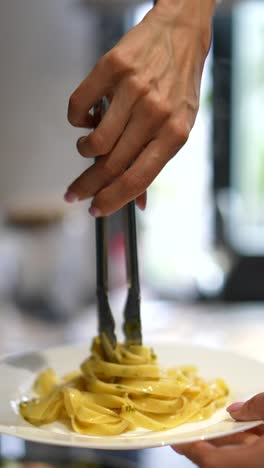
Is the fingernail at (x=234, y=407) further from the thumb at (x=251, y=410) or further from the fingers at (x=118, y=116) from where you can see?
the fingers at (x=118, y=116)

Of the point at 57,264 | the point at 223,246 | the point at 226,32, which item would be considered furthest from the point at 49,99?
the point at 223,246

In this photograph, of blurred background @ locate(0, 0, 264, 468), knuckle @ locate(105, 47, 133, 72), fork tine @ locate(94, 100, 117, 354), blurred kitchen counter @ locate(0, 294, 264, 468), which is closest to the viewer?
knuckle @ locate(105, 47, 133, 72)

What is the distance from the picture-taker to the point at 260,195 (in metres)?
2.44

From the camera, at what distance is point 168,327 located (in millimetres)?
1986

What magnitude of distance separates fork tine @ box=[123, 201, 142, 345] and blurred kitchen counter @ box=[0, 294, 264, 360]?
2.49 feet

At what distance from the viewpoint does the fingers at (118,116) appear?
1.90ft

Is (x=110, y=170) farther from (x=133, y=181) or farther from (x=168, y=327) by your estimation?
(x=168, y=327)

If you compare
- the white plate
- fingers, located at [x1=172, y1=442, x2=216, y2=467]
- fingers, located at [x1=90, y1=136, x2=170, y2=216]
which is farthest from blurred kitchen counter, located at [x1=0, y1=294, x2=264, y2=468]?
fingers, located at [x1=90, y1=136, x2=170, y2=216]

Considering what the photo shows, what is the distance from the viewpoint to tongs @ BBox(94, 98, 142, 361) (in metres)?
0.69

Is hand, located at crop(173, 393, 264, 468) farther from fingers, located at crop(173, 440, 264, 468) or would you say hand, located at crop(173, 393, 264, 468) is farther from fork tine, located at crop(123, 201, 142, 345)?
fork tine, located at crop(123, 201, 142, 345)

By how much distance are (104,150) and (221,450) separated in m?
0.33

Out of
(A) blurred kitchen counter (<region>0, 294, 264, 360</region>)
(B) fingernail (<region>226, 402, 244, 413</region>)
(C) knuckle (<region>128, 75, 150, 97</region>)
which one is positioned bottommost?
(A) blurred kitchen counter (<region>0, 294, 264, 360</region>)

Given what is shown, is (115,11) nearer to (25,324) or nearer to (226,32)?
(226,32)

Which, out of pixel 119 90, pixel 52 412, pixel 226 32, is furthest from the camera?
pixel 226 32
